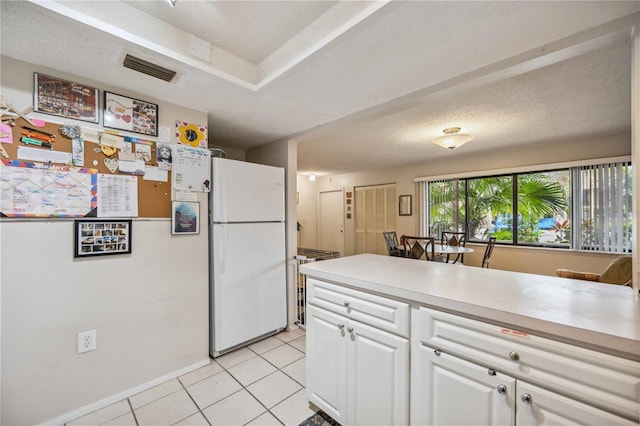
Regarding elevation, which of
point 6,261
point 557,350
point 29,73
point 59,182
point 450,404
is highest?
point 29,73

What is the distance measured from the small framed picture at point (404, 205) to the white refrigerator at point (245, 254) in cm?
330

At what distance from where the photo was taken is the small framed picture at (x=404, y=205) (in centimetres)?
526

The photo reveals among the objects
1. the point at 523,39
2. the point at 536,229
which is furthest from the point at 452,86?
the point at 536,229

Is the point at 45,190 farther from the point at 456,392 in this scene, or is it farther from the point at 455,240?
the point at 455,240

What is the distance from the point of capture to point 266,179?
2641 millimetres

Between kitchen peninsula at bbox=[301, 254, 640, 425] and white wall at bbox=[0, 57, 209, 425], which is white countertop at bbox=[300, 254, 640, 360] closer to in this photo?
kitchen peninsula at bbox=[301, 254, 640, 425]

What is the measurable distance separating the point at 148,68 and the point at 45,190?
0.95 m

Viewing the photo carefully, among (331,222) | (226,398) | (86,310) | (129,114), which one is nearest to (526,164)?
(331,222)

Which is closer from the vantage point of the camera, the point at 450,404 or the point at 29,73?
the point at 450,404

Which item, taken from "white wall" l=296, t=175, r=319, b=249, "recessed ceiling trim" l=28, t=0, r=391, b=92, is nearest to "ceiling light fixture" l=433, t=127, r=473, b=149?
"recessed ceiling trim" l=28, t=0, r=391, b=92

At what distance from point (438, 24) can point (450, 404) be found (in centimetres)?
169

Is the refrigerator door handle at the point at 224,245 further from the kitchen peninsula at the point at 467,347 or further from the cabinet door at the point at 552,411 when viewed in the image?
the cabinet door at the point at 552,411

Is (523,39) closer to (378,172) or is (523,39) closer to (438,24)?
(438,24)

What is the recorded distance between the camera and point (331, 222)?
22.2 ft
